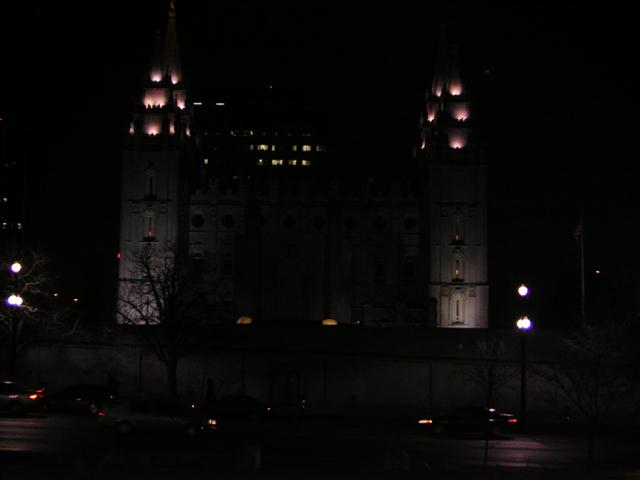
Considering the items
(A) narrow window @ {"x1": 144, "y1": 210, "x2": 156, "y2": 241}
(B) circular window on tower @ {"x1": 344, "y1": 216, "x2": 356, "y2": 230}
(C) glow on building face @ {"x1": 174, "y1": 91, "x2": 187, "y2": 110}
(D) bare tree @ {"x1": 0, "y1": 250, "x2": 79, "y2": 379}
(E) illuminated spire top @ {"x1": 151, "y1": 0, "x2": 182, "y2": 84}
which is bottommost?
(D) bare tree @ {"x1": 0, "y1": 250, "x2": 79, "y2": 379}

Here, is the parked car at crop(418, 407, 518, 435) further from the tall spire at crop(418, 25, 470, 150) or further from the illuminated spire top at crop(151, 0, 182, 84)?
the illuminated spire top at crop(151, 0, 182, 84)

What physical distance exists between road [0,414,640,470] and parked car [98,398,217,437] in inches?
14.8

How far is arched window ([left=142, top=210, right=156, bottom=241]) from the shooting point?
93.2 m

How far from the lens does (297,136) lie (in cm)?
19825

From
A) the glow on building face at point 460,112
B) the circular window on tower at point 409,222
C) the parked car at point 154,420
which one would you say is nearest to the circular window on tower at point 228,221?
the circular window on tower at point 409,222

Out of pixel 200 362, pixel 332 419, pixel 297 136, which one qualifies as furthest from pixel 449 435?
pixel 297 136

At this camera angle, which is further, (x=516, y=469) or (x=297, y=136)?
(x=297, y=136)

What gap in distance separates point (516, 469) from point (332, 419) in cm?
2267

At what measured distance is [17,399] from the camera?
141 feet

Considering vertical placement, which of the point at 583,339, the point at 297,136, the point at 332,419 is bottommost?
the point at 332,419

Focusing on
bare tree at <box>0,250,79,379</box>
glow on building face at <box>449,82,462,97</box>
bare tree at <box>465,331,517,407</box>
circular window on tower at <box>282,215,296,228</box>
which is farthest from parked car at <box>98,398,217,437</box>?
glow on building face at <box>449,82,462,97</box>

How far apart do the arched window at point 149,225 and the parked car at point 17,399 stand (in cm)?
4953

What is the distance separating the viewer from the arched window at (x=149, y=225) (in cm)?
9319

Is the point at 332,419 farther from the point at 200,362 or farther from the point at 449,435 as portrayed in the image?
the point at 200,362
